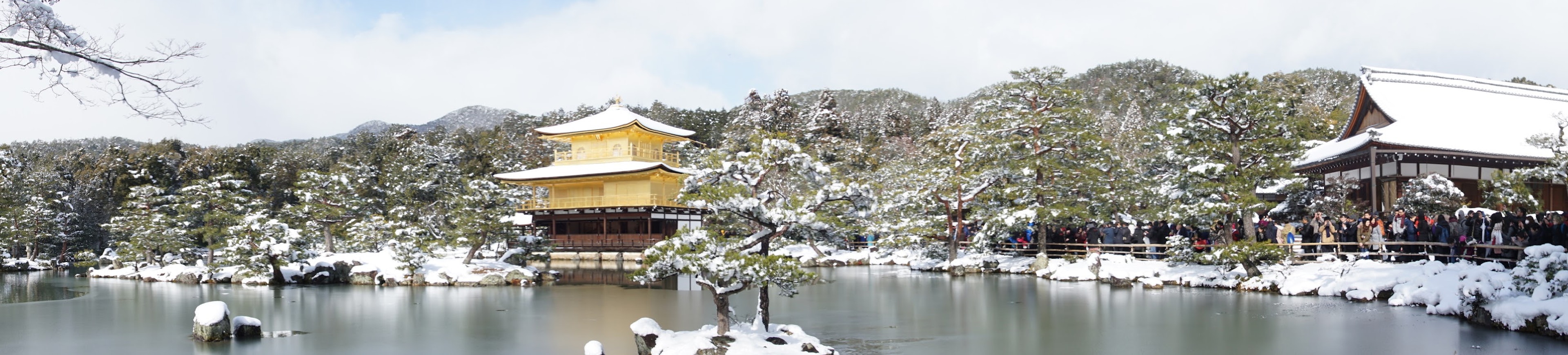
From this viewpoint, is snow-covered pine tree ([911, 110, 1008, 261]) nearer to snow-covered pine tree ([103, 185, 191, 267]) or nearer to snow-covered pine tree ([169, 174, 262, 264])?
snow-covered pine tree ([169, 174, 262, 264])

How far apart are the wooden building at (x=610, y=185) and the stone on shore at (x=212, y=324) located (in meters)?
22.3

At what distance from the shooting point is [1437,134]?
2425 centimetres

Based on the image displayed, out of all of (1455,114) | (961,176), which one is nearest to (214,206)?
(961,176)

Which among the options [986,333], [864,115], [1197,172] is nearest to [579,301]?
[986,333]

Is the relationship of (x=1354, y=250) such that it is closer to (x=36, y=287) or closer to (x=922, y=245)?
(x=922, y=245)

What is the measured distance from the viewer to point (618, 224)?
38312mm

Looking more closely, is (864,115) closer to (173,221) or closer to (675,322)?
(173,221)

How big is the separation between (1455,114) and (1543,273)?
646 inches

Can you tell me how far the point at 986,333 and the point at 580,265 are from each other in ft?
75.6

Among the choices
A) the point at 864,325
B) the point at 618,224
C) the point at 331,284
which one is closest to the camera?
the point at 864,325

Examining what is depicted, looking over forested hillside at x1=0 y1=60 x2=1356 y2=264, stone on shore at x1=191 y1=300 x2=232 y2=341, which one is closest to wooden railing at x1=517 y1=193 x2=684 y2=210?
forested hillside at x1=0 y1=60 x2=1356 y2=264

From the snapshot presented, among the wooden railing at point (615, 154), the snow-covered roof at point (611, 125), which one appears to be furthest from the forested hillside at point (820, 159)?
the snow-covered roof at point (611, 125)

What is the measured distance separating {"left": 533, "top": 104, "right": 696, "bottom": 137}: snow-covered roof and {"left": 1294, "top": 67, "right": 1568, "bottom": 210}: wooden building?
73.9 feet

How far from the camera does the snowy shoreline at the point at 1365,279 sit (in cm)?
1199
